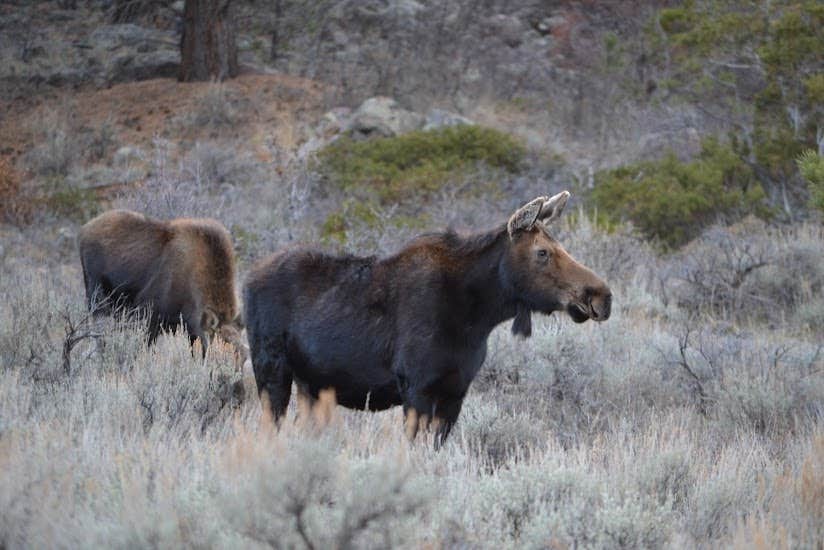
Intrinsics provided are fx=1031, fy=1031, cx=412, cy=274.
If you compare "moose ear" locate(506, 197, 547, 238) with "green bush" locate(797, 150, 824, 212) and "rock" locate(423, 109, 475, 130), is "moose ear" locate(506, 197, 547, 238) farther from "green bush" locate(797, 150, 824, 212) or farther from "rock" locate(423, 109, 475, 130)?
"rock" locate(423, 109, 475, 130)

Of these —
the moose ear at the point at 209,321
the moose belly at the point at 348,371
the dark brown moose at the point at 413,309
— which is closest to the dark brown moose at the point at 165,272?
the moose ear at the point at 209,321

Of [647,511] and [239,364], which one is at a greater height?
[647,511]

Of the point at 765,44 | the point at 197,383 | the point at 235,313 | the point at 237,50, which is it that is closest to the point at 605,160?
the point at 765,44

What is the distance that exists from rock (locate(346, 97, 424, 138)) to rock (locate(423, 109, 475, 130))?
0.21 meters

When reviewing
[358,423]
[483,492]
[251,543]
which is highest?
[251,543]

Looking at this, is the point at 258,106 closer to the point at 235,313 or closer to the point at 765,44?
the point at 765,44

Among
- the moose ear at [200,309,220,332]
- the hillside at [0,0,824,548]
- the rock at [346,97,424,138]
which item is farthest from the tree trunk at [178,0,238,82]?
the moose ear at [200,309,220,332]

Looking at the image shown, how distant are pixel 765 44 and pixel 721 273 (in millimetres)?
5285

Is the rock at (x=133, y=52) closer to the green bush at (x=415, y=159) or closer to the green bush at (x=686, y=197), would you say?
the green bush at (x=415, y=159)

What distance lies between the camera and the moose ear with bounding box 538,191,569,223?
6.99 metres

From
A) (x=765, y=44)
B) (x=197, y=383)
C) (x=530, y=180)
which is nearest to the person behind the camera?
(x=197, y=383)

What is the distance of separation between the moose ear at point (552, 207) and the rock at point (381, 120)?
51.6 feet

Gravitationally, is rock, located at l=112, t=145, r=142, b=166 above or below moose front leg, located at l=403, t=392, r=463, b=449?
below

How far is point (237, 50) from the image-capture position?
86.2 feet
